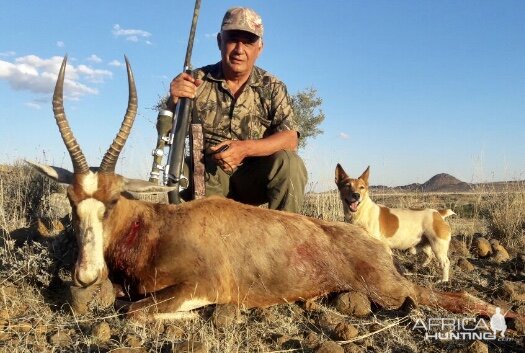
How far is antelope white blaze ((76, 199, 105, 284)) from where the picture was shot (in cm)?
355

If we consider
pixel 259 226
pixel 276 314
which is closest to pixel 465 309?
pixel 276 314

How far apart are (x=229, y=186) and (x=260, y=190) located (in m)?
0.45

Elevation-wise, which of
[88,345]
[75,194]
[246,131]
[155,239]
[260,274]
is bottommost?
[88,345]

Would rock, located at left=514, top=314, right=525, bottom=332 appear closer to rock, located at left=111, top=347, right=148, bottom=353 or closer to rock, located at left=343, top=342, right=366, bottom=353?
rock, located at left=343, top=342, right=366, bottom=353

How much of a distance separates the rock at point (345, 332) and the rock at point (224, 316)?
0.75 m

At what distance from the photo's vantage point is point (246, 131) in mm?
6242

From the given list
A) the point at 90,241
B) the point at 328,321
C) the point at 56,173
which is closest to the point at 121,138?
the point at 56,173

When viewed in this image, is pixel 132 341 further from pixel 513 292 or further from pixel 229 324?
pixel 513 292

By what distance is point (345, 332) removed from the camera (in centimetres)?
331

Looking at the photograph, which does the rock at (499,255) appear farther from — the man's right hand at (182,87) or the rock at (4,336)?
the rock at (4,336)

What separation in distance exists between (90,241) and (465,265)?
446cm

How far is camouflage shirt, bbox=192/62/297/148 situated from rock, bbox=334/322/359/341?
3.23m

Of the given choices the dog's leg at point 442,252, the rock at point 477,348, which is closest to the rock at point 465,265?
the dog's leg at point 442,252

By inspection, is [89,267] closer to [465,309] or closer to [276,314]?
[276,314]
